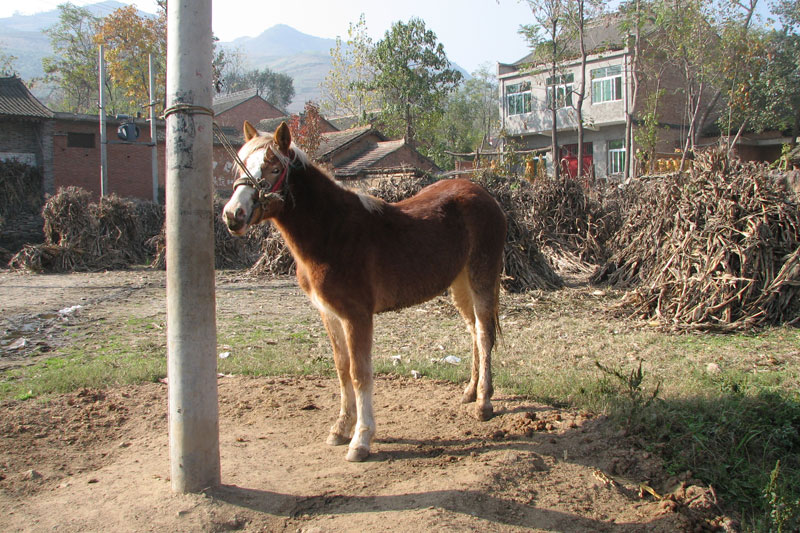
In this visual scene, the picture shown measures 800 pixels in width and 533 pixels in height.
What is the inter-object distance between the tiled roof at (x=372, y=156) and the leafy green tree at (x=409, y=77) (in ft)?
10.6

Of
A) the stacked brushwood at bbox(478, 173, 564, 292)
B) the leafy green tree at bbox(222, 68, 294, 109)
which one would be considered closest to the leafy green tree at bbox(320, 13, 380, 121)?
the stacked brushwood at bbox(478, 173, 564, 292)

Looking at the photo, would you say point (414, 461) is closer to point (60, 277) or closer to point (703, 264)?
point (703, 264)

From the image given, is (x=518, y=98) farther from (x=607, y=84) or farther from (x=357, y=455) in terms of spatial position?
(x=357, y=455)

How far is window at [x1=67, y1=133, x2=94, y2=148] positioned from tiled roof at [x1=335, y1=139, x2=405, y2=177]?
1341cm

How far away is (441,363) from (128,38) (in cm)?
4702

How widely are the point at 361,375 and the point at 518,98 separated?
4030 centimetres

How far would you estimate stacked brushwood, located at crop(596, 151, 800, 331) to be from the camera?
8.30 m

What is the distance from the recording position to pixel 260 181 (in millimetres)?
3816

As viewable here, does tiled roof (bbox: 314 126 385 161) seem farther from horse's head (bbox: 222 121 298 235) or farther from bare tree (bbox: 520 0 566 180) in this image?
horse's head (bbox: 222 121 298 235)

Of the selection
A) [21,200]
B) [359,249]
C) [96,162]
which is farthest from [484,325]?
[96,162]

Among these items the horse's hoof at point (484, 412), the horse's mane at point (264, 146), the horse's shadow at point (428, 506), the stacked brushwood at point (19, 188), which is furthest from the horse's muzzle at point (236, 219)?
the stacked brushwood at point (19, 188)

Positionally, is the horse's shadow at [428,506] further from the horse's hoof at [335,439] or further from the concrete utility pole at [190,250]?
the horse's hoof at [335,439]

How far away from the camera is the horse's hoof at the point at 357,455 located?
168 inches

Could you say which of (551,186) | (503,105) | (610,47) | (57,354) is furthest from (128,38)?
(57,354)
